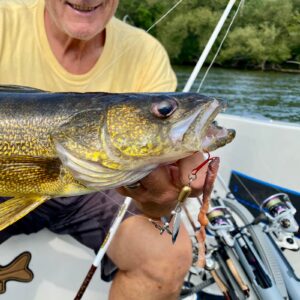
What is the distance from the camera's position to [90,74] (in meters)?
2.57

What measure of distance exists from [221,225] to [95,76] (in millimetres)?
1145

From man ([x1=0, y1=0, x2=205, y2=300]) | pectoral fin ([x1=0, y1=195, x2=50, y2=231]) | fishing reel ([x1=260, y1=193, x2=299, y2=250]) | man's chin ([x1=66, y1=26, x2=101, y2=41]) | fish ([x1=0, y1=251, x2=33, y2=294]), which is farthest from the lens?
fishing reel ([x1=260, y1=193, x2=299, y2=250])

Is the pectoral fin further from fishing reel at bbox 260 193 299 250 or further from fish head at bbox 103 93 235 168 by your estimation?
fishing reel at bbox 260 193 299 250

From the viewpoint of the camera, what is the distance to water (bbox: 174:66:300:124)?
16.2ft

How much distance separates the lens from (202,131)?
5.11ft

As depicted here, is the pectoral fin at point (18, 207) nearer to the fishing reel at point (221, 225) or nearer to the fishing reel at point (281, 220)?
the fishing reel at point (221, 225)

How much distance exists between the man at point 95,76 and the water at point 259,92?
2.92 feet

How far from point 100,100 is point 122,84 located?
979mm

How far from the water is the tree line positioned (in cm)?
27

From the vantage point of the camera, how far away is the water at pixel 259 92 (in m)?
4.93

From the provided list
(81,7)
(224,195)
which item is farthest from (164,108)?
(224,195)

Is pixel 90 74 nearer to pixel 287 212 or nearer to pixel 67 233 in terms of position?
pixel 67 233

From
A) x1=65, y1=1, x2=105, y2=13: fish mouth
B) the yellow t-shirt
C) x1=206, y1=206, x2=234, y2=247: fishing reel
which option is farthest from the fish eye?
x1=206, y1=206, x2=234, y2=247: fishing reel

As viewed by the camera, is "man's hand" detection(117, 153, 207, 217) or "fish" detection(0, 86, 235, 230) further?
"man's hand" detection(117, 153, 207, 217)
